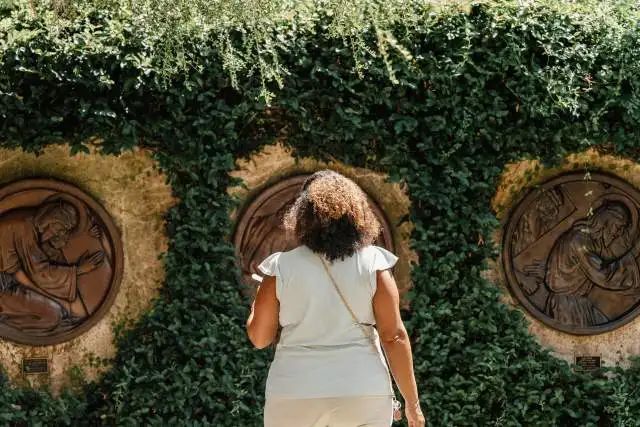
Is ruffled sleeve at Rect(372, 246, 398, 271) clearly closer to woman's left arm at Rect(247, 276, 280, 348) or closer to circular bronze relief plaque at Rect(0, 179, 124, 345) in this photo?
woman's left arm at Rect(247, 276, 280, 348)

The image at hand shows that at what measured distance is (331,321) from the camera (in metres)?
4.72

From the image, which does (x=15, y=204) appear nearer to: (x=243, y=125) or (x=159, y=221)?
(x=159, y=221)

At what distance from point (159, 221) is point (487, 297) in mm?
2175

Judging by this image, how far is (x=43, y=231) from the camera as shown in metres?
7.32

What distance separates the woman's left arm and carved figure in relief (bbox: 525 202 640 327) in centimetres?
343

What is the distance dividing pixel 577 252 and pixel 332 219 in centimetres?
354

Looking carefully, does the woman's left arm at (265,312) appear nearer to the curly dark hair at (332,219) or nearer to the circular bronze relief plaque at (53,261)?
the curly dark hair at (332,219)

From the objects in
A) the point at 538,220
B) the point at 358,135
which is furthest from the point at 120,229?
the point at 538,220

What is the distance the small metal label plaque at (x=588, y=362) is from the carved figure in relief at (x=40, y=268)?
10.7 feet

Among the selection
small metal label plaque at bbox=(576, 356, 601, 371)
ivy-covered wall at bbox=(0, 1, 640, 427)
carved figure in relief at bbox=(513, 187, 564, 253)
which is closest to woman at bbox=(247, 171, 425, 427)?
ivy-covered wall at bbox=(0, 1, 640, 427)

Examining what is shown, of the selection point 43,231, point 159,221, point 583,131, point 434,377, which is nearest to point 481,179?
point 583,131

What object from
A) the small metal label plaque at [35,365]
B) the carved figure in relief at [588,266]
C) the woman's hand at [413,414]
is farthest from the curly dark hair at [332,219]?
the carved figure in relief at [588,266]

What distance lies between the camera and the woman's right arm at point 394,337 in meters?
4.78

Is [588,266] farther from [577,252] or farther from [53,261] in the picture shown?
[53,261]
